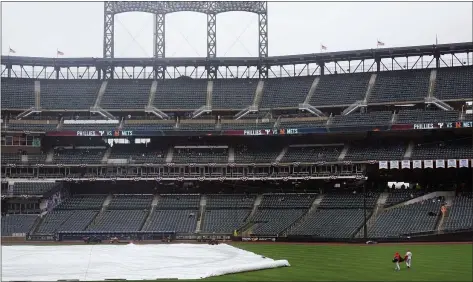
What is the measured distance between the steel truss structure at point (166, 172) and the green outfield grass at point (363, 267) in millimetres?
26018

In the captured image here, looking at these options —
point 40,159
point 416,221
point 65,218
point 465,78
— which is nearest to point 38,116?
point 40,159

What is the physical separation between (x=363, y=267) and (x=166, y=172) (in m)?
44.4

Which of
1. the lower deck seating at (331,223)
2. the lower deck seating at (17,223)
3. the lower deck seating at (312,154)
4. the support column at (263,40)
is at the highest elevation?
the support column at (263,40)

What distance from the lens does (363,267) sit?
33.6 meters

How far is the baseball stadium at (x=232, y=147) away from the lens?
2557 inches

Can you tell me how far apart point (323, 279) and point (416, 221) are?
3250 cm

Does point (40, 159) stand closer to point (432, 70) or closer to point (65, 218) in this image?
point (65, 218)

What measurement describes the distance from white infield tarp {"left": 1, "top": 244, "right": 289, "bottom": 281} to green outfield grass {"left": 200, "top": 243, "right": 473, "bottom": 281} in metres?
2.00

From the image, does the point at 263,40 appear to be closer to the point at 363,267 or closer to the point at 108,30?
the point at 108,30

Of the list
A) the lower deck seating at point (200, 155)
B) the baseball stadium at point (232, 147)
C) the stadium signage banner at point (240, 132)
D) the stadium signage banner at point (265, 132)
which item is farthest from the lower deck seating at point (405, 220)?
the lower deck seating at point (200, 155)

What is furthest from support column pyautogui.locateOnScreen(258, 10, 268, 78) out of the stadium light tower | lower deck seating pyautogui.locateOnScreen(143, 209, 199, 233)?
lower deck seating pyautogui.locateOnScreen(143, 209, 199, 233)

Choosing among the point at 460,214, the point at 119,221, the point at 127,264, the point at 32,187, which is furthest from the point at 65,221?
the point at 460,214

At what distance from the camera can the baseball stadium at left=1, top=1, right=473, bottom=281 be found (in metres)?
64.9

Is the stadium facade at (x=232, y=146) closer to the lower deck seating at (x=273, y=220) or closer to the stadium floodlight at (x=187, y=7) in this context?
the lower deck seating at (x=273, y=220)
